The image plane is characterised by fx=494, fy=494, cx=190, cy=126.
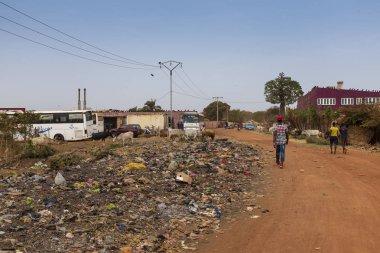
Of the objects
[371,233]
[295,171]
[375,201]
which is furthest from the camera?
[295,171]

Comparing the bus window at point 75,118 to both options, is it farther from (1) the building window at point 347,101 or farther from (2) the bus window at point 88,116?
(1) the building window at point 347,101

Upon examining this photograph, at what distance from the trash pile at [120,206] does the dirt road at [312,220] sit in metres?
0.63

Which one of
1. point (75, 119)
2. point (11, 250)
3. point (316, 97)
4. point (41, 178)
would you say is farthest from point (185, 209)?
point (316, 97)

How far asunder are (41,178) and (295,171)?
7323mm

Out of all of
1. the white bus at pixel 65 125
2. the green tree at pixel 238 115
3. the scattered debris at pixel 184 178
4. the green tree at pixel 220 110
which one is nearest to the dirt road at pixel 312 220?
the scattered debris at pixel 184 178

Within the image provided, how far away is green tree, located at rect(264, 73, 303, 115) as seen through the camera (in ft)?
259

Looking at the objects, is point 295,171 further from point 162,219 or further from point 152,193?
point 162,219

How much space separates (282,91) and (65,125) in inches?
1904

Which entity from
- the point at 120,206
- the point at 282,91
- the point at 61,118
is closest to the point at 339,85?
the point at 282,91

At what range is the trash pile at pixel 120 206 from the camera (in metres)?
7.02

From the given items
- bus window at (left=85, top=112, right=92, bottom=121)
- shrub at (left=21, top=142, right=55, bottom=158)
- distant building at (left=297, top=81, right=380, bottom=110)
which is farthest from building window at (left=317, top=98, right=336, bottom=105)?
shrub at (left=21, top=142, right=55, bottom=158)

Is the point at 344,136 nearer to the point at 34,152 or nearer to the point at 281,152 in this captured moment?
the point at 281,152

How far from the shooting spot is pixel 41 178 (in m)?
12.4

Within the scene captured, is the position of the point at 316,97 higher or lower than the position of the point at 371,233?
higher
